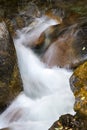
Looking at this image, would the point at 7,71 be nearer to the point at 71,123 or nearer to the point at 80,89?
the point at 80,89

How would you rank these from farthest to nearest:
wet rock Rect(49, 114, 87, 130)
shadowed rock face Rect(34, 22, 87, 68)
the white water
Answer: shadowed rock face Rect(34, 22, 87, 68), the white water, wet rock Rect(49, 114, 87, 130)

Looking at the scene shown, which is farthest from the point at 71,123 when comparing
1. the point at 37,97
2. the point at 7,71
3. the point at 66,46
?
the point at 66,46

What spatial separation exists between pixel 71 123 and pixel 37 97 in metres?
2.92

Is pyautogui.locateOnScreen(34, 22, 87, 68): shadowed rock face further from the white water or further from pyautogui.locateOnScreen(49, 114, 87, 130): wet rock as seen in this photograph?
pyautogui.locateOnScreen(49, 114, 87, 130): wet rock

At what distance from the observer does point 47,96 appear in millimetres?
7961

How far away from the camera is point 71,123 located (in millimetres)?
5250

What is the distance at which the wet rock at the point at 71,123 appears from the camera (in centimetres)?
514

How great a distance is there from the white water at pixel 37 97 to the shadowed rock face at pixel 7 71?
24 cm

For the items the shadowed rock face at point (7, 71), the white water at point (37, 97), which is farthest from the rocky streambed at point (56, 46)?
the white water at point (37, 97)

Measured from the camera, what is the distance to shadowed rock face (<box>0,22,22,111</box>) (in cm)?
749

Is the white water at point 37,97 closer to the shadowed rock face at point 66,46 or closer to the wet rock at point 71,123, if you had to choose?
the shadowed rock face at point 66,46

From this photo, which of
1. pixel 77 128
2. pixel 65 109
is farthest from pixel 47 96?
pixel 77 128

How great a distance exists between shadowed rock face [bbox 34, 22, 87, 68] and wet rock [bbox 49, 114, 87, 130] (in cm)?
298

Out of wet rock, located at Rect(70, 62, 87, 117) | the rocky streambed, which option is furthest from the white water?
wet rock, located at Rect(70, 62, 87, 117)
